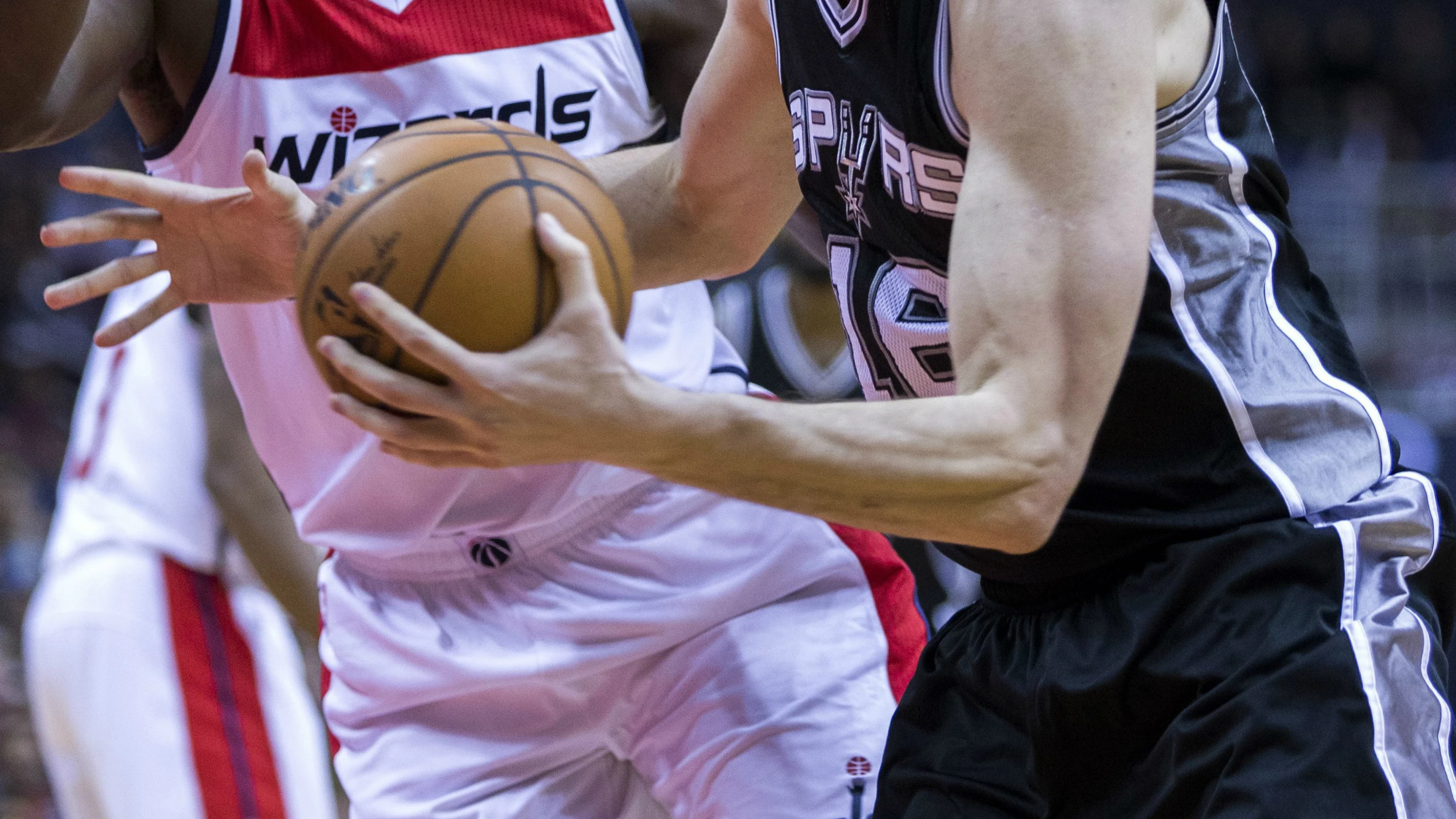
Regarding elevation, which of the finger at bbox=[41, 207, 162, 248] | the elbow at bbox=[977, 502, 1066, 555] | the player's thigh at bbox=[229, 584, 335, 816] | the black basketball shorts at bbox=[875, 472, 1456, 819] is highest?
the finger at bbox=[41, 207, 162, 248]

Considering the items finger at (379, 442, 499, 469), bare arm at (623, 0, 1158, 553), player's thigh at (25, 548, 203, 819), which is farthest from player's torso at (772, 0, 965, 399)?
player's thigh at (25, 548, 203, 819)

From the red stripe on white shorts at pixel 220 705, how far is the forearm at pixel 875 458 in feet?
8.10

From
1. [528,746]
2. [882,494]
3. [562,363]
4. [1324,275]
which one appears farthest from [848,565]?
[1324,275]

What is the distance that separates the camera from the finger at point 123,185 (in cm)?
249

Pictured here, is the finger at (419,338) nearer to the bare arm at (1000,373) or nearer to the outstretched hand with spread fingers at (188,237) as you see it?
the bare arm at (1000,373)

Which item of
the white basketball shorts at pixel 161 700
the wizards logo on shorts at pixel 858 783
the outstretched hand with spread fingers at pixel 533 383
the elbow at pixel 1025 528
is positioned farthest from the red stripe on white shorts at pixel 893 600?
the white basketball shorts at pixel 161 700

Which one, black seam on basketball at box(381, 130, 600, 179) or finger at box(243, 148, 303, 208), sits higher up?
black seam on basketball at box(381, 130, 600, 179)

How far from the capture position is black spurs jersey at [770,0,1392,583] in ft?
6.88

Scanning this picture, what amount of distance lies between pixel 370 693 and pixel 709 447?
156cm

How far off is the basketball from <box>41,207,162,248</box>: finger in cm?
71

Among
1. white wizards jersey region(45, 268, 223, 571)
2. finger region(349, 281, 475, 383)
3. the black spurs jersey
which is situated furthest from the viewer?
white wizards jersey region(45, 268, 223, 571)

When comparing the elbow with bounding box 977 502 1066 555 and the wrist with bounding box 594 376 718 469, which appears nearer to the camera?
the wrist with bounding box 594 376 718 469

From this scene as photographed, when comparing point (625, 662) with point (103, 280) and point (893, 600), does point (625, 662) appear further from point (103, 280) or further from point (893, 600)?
point (103, 280)

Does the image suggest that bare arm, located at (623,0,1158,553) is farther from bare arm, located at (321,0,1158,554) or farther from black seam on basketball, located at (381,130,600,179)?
black seam on basketball, located at (381,130,600,179)
